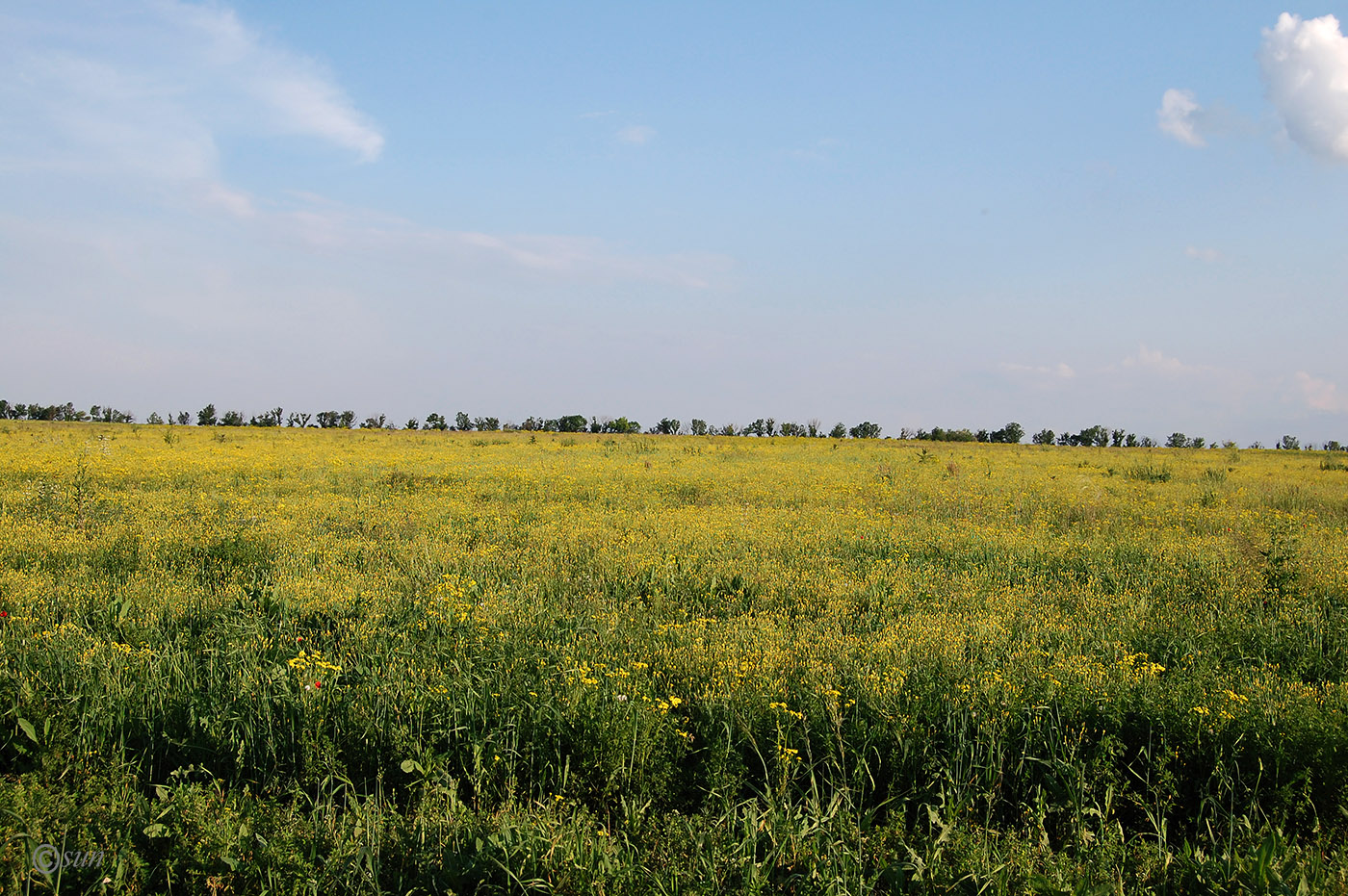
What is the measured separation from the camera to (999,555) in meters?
8.06

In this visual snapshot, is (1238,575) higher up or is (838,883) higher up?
(1238,575)

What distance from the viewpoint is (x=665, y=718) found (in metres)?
4.03

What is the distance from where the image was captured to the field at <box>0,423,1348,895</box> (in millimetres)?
2998

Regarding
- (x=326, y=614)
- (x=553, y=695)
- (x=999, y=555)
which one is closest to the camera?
(x=553, y=695)

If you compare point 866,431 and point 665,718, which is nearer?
point 665,718

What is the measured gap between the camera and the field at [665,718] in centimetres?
300

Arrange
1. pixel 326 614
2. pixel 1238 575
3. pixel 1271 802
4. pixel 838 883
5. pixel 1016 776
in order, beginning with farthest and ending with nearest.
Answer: pixel 1238 575 → pixel 326 614 → pixel 1016 776 → pixel 1271 802 → pixel 838 883

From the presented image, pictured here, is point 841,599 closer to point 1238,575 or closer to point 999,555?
point 999,555

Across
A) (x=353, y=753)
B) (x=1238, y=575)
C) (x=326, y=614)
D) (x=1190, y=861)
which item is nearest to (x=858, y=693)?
(x=1190, y=861)

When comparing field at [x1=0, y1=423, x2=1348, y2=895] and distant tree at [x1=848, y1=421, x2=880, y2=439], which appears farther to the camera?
distant tree at [x1=848, y1=421, x2=880, y2=439]

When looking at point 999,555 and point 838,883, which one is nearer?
point 838,883

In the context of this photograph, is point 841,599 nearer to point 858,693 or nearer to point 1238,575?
point 858,693

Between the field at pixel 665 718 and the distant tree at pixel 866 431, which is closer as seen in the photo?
the field at pixel 665 718

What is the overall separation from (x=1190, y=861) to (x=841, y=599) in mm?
3480
